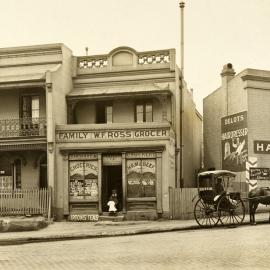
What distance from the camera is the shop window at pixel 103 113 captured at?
27766mm

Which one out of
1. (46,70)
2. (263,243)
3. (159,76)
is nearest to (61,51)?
(46,70)

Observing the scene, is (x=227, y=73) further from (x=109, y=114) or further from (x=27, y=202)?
(x=27, y=202)

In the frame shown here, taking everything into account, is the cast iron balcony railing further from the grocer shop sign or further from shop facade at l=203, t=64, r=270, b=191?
shop facade at l=203, t=64, r=270, b=191

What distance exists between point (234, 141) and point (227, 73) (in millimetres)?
3989

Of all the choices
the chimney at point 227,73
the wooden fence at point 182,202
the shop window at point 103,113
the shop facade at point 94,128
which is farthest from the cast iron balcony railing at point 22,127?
the chimney at point 227,73

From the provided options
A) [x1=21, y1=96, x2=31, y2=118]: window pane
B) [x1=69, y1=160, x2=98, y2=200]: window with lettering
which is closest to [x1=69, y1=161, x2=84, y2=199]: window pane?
[x1=69, y1=160, x2=98, y2=200]: window with lettering

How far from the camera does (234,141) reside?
89.0 feet

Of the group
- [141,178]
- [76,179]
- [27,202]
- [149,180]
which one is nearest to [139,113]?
[141,178]

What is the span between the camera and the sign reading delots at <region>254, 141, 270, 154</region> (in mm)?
25969

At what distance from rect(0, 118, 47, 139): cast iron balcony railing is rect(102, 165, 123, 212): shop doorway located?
365cm

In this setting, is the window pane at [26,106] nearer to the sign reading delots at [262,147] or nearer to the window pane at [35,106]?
the window pane at [35,106]

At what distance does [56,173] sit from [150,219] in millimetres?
4782

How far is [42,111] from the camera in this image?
27406mm

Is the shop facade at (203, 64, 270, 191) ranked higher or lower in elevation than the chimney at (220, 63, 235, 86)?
lower
